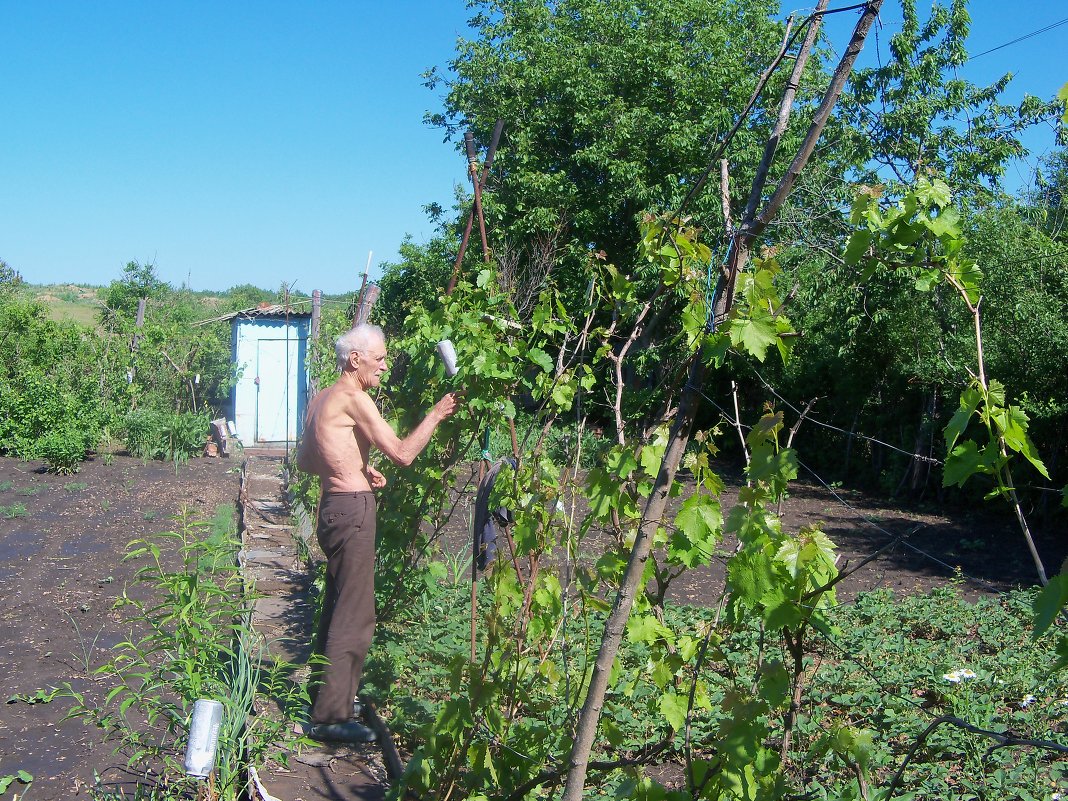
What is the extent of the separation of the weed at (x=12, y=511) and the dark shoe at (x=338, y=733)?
22.1 ft

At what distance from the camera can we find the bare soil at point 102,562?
3.77 metres

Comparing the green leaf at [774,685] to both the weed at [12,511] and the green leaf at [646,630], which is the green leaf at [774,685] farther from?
the weed at [12,511]

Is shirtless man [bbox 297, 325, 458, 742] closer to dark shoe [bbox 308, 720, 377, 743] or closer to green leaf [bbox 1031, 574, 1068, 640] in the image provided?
dark shoe [bbox 308, 720, 377, 743]

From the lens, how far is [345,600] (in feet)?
12.7

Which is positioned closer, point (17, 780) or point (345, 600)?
point (17, 780)

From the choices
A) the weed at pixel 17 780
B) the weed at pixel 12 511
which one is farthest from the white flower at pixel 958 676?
the weed at pixel 12 511

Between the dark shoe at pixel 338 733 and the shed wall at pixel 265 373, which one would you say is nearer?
the dark shoe at pixel 338 733

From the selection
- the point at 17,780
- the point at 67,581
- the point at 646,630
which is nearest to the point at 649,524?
the point at 646,630

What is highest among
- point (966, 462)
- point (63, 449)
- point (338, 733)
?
point (966, 462)

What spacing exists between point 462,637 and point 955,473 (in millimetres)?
3605

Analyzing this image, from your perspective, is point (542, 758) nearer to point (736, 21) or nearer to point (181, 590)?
point (181, 590)

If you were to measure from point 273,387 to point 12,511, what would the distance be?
10.0 meters

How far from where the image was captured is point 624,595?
1.85m

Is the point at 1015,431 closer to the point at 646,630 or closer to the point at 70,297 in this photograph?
the point at 646,630
